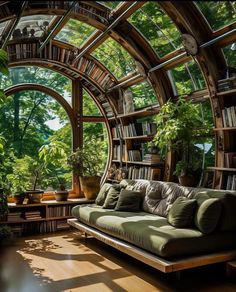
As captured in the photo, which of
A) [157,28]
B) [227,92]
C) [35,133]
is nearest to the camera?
[227,92]

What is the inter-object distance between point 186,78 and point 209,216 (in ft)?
7.87

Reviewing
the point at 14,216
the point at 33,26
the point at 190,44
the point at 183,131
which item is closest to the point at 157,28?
the point at 190,44

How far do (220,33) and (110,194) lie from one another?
9.32 ft

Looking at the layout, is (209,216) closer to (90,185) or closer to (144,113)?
(144,113)

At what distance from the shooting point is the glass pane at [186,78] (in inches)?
181

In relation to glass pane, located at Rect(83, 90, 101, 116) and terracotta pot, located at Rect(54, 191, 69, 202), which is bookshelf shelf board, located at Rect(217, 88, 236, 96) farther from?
terracotta pot, located at Rect(54, 191, 69, 202)

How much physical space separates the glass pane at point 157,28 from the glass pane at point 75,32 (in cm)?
81

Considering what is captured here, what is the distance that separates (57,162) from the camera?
18.8ft

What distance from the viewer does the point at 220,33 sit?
12.9 ft

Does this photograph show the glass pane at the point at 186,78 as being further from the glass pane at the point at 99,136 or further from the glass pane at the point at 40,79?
the glass pane at the point at 40,79

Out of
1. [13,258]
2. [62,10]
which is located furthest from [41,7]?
[13,258]

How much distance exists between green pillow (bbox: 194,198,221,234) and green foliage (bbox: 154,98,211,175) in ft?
3.76

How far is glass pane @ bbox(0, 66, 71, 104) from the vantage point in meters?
5.83

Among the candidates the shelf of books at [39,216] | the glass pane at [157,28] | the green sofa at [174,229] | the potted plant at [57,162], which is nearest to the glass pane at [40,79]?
the potted plant at [57,162]
